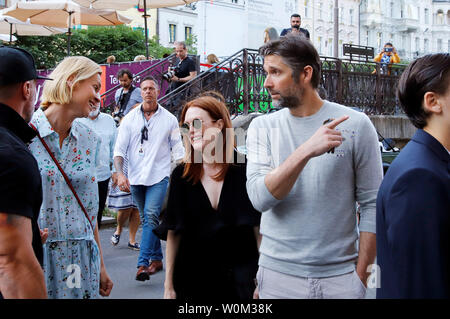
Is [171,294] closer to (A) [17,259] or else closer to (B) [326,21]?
(A) [17,259]

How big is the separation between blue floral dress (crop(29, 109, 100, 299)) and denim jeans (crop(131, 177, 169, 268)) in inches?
119

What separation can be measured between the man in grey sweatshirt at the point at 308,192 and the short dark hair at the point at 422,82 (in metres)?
0.37

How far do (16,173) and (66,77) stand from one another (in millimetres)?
1174

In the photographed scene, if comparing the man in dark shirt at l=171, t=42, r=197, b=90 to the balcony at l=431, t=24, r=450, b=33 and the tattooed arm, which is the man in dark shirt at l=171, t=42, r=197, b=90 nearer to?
the tattooed arm

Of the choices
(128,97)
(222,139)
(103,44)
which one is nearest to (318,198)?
(222,139)

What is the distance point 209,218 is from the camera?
2914mm

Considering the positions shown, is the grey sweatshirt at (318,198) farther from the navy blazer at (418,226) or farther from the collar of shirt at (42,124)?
the collar of shirt at (42,124)

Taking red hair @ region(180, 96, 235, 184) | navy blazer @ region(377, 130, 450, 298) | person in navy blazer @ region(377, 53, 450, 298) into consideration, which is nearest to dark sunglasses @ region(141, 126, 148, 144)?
red hair @ region(180, 96, 235, 184)

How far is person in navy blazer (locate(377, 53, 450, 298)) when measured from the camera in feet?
5.92

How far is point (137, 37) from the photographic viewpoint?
36750mm

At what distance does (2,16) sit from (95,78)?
623 inches

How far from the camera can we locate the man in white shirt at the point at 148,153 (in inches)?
263
